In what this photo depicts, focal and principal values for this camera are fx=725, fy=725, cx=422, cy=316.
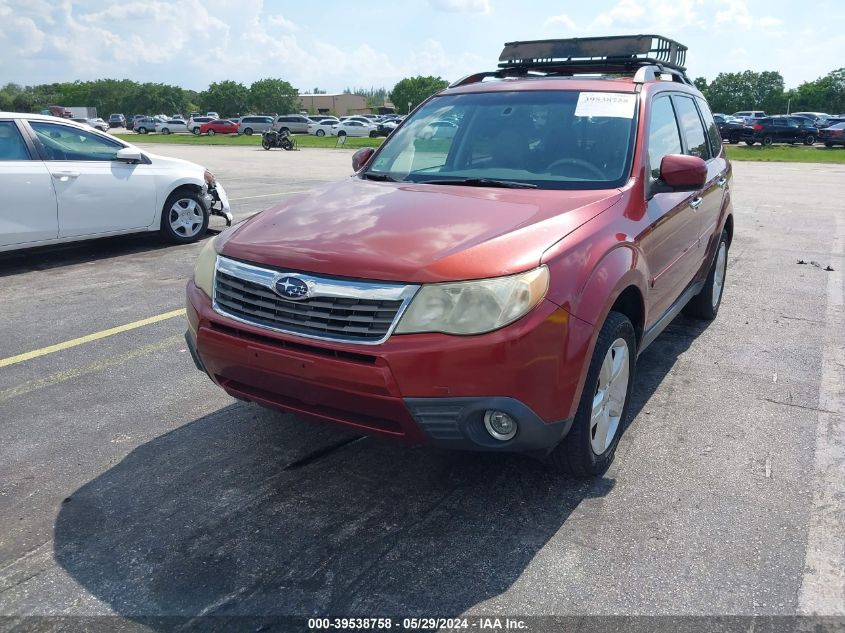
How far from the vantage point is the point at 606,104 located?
4059mm

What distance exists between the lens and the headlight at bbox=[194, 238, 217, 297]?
10.7 ft

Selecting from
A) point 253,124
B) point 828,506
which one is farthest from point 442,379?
point 253,124

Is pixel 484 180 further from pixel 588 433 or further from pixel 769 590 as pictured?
pixel 769 590

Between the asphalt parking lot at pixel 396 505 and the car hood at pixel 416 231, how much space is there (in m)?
1.06

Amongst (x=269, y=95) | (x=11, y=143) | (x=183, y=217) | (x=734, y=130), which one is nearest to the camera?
(x=11, y=143)

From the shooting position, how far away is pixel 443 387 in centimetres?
269

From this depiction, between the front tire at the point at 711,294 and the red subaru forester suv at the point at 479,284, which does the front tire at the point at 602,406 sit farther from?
the front tire at the point at 711,294

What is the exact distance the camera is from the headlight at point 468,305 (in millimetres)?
2678

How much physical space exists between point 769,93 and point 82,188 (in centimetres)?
11966

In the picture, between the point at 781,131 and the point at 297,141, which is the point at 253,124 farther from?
the point at 781,131

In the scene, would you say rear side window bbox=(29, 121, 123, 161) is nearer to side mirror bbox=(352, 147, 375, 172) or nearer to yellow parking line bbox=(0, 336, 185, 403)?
yellow parking line bbox=(0, 336, 185, 403)

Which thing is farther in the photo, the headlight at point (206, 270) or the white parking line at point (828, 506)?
the headlight at point (206, 270)

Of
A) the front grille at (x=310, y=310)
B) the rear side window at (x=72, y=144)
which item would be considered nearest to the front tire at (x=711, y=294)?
the front grille at (x=310, y=310)

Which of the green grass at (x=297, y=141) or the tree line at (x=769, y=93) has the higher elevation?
the tree line at (x=769, y=93)
